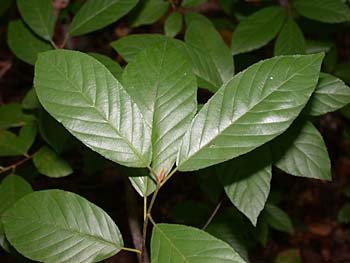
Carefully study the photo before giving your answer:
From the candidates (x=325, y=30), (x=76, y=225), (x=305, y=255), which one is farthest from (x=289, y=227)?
(x=76, y=225)

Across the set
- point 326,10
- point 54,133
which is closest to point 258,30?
point 326,10

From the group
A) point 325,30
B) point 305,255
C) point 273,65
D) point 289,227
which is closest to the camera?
point 273,65

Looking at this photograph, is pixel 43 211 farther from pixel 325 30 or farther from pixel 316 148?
pixel 325 30

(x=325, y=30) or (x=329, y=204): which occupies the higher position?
(x=325, y=30)

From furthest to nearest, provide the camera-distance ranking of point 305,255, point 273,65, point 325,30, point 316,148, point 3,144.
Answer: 1. point 305,255
2. point 325,30
3. point 3,144
4. point 316,148
5. point 273,65

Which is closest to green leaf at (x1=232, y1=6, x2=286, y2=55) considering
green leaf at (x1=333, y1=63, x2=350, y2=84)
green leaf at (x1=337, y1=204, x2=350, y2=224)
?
green leaf at (x1=333, y1=63, x2=350, y2=84)

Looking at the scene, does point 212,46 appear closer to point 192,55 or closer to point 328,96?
point 192,55

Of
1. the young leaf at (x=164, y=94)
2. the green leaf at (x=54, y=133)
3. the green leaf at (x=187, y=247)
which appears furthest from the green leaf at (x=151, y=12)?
the green leaf at (x=187, y=247)
